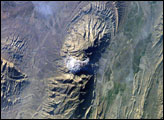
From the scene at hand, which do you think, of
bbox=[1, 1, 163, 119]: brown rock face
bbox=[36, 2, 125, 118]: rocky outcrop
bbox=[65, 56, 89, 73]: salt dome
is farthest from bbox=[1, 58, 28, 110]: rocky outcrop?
bbox=[65, 56, 89, 73]: salt dome

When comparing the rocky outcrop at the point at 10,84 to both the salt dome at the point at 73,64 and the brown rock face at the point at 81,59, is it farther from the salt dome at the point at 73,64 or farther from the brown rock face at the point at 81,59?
the salt dome at the point at 73,64

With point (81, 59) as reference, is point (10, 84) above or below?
below

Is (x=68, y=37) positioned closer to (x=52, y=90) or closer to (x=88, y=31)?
(x=88, y=31)

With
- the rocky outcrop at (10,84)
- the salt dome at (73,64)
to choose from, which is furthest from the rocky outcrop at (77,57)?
the rocky outcrop at (10,84)

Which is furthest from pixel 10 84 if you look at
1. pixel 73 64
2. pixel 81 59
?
pixel 81 59

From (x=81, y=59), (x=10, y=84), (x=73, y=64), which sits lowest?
(x=10, y=84)

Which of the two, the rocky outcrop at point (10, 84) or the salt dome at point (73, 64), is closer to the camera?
the rocky outcrop at point (10, 84)

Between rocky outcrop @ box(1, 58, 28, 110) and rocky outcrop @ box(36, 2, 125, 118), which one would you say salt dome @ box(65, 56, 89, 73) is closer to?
rocky outcrop @ box(36, 2, 125, 118)

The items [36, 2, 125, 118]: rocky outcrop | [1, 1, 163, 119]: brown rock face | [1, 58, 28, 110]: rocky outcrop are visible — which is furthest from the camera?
[36, 2, 125, 118]: rocky outcrop

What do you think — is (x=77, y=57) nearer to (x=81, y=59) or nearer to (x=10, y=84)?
(x=81, y=59)

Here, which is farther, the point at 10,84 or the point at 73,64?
the point at 73,64
